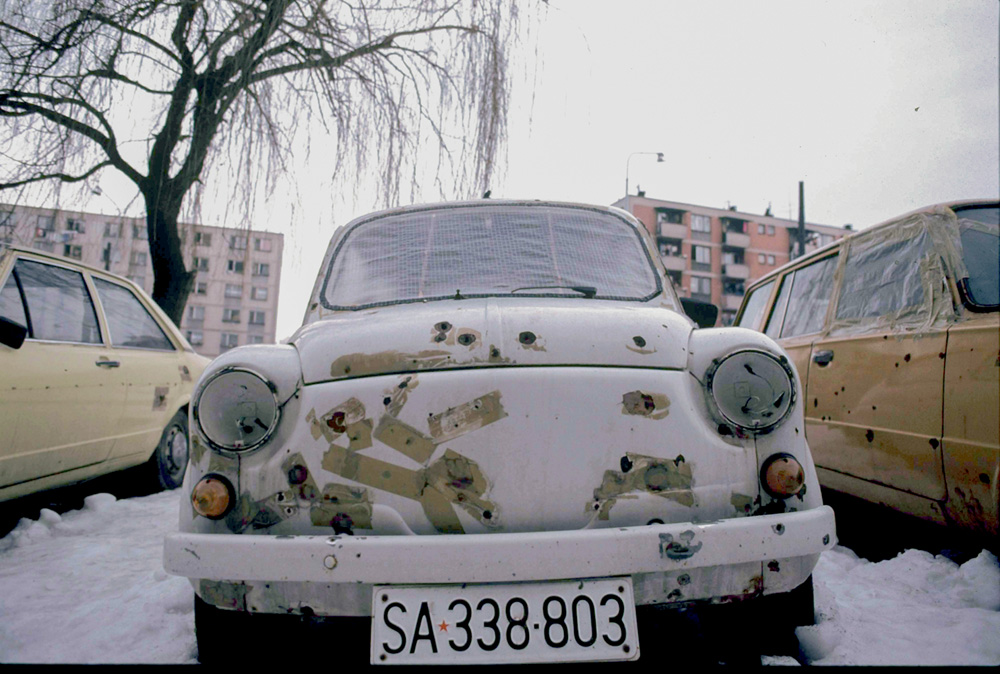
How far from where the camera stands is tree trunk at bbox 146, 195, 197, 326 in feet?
20.6

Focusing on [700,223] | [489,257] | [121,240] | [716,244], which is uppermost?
[700,223]

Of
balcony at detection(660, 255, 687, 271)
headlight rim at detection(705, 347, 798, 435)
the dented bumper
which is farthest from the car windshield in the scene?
balcony at detection(660, 255, 687, 271)

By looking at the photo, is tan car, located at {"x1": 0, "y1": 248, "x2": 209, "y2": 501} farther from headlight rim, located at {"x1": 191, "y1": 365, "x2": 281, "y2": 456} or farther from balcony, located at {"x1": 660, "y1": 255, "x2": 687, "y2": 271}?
balcony, located at {"x1": 660, "y1": 255, "x2": 687, "y2": 271}

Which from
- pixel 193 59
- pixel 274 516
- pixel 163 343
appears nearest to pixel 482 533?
pixel 274 516

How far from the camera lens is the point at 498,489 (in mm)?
1484

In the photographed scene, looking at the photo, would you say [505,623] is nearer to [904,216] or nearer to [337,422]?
[337,422]

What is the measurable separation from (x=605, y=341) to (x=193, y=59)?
6052 millimetres

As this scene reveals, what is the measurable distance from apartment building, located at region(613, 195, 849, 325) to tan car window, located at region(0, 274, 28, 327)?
1804 inches

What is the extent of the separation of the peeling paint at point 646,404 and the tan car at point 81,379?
9.57 feet

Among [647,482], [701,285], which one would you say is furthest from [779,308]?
[701,285]

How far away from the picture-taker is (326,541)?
138 centimetres

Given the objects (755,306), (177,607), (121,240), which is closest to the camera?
(177,607)

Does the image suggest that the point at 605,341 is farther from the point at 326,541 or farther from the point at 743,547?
the point at 326,541

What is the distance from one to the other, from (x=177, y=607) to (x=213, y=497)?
1.04 metres
